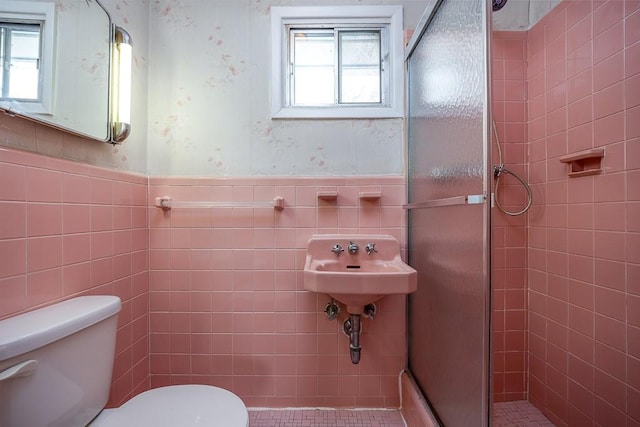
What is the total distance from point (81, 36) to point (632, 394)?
98.0 inches

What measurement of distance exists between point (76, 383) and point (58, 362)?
4.0 inches

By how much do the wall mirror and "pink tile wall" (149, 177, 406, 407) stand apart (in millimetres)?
511

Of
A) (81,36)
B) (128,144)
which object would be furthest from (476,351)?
(81,36)

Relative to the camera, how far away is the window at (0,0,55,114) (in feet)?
2.66

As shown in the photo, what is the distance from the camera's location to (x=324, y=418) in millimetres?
1400

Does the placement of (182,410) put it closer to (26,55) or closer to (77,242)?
(77,242)

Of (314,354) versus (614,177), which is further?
(314,354)

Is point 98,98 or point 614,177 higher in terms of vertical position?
point 98,98

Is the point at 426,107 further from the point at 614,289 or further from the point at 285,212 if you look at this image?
the point at 614,289

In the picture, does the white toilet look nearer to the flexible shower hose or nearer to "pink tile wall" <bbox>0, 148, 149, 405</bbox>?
"pink tile wall" <bbox>0, 148, 149, 405</bbox>

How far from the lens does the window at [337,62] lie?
4.90 feet

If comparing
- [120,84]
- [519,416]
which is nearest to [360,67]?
[120,84]

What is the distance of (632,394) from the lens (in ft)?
3.44

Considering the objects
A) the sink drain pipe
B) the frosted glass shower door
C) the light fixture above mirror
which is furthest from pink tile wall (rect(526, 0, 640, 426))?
the light fixture above mirror
